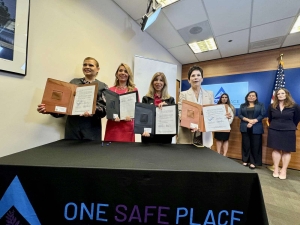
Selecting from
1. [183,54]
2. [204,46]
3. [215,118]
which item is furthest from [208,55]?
[215,118]

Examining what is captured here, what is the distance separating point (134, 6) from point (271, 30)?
2662 mm

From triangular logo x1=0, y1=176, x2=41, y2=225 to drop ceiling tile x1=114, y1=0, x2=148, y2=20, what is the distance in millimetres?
2523

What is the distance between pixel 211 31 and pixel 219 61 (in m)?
1.51

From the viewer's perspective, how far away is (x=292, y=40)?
9.86 feet

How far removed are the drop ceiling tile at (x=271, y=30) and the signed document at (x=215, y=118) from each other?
2652 mm

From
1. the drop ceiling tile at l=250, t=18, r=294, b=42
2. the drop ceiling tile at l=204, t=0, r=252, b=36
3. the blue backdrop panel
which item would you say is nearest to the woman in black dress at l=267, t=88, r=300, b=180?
the blue backdrop panel

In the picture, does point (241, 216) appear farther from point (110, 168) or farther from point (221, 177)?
point (110, 168)

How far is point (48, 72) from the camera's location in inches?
53.7

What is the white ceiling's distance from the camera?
2.13 metres

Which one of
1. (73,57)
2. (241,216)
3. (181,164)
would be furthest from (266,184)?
(73,57)

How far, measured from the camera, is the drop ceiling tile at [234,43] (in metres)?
2.89

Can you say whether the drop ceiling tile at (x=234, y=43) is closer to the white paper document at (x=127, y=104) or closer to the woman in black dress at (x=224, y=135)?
the woman in black dress at (x=224, y=135)

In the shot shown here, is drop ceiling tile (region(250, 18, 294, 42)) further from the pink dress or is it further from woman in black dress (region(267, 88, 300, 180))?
the pink dress

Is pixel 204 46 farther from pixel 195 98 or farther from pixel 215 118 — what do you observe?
pixel 215 118
